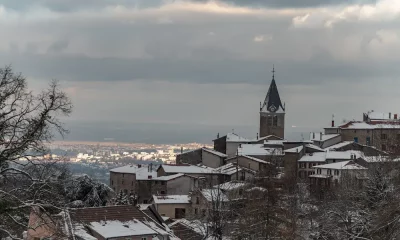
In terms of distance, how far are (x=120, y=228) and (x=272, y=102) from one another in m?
71.0

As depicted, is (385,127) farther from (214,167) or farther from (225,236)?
(225,236)

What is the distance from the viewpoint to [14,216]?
11750 mm

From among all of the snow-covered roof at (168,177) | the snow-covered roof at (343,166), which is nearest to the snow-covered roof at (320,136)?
the snow-covered roof at (343,166)

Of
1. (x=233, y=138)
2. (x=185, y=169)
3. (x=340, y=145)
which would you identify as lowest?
(x=185, y=169)

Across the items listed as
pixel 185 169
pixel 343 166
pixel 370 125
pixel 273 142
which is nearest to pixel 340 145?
pixel 370 125

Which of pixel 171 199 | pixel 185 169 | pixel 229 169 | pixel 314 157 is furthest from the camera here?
pixel 314 157

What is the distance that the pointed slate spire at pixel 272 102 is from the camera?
102688 mm

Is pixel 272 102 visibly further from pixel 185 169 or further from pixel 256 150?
pixel 185 169

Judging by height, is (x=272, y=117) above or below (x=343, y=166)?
above

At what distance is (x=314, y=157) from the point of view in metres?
71.2

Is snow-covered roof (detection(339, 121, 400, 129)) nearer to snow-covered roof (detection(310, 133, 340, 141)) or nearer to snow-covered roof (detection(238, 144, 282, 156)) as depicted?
snow-covered roof (detection(310, 133, 340, 141))

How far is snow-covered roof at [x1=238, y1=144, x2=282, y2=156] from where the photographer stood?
245ft

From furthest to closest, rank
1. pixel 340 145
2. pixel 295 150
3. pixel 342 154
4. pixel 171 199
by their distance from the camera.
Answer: pixel 340 145 < pixel 295 150 < pixel 342 154 < pixel 171 199

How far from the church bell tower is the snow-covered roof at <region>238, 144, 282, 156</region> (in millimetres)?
22689
